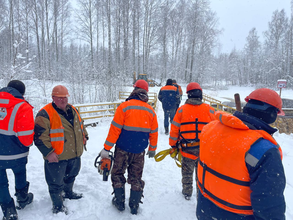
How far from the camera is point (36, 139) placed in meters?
2.27

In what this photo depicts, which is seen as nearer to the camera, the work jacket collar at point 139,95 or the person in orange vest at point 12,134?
the person in orange vest at point 12,134

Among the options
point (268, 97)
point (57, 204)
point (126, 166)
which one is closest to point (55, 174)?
point (57, 204)

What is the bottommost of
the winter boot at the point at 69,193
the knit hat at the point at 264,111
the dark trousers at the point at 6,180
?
the winter boot at the point at 69,193

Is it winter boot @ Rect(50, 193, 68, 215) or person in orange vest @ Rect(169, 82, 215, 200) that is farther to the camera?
person in orange vest @ Rect(169, 82, 215, 200)

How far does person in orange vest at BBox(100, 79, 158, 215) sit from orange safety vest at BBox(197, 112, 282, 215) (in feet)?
4.17

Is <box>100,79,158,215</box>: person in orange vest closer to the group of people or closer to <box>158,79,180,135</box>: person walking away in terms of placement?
the group of people

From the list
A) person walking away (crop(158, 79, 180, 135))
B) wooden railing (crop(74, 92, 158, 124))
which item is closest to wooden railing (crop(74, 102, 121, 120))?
wooden railing (crop(74, 92, 158, 124))

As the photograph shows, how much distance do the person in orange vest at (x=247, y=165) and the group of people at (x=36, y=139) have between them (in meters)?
1.90

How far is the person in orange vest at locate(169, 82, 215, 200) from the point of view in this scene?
9.07 ft

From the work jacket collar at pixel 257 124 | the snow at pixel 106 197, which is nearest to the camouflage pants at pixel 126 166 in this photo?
the snow at pixel 106 197

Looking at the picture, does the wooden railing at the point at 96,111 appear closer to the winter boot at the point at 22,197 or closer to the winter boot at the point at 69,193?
the winter boot at the point at 69,193

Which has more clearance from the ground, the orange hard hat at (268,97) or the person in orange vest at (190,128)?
the orange hard hat at (268,97)

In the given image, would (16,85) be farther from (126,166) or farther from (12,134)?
(126,166)

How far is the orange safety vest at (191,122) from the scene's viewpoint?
276cm
